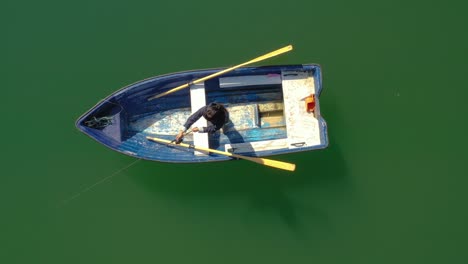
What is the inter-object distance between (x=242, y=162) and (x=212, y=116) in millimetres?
2352

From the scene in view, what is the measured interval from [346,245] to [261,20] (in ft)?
17.9

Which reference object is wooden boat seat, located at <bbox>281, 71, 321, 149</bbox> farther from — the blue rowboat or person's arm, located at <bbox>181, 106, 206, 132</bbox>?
person's arm, located at <bbox>181, 106, 206, 132</bbox>

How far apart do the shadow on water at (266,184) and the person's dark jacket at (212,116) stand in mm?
1559

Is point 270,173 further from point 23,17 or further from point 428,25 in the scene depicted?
point 23,17

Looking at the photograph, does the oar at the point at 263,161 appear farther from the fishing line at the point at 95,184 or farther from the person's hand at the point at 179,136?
the fishing line at the point at 95,184

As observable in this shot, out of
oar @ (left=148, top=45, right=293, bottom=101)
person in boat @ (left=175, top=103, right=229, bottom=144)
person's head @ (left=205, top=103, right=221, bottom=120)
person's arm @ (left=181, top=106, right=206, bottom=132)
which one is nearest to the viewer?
person's head @ (left=205, top=103, right=221, bottom=120)

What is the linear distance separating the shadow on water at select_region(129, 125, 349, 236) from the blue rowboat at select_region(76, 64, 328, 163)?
2.93ft

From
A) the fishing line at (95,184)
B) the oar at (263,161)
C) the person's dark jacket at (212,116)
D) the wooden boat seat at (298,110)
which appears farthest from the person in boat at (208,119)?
the fishing line at (95,184)

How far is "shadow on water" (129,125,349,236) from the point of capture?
30.5ft

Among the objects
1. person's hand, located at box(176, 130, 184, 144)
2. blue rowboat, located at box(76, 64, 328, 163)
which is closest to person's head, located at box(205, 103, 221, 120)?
person's hand, located at box(176, 130, 184, 144)

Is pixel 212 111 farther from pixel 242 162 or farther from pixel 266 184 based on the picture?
pixel 266 184

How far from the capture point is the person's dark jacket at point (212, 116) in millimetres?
7180

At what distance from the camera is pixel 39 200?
9133 millimetres

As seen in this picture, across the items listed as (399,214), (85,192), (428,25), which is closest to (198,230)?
(85,192)
